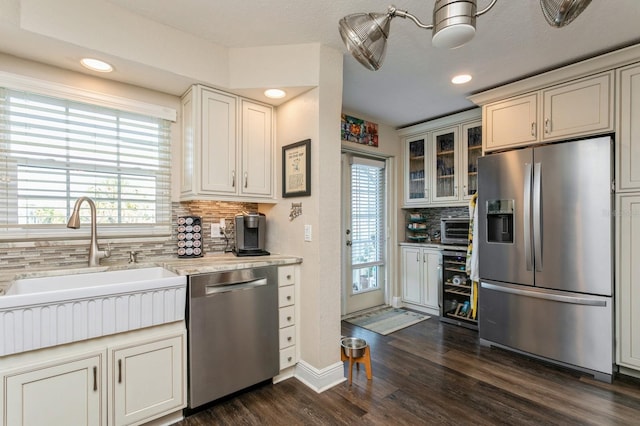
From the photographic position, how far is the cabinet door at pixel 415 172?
4133mm

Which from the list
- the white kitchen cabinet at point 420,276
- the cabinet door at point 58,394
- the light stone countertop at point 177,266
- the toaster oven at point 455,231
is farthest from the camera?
the white kitchen cabinet at point 420,276

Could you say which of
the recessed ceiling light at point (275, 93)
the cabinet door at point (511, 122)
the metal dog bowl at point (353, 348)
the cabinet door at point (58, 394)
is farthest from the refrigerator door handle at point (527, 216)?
the cabinet door at point (58, 394)

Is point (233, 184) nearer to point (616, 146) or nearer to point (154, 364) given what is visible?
point (154, 364)

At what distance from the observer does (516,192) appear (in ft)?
8.93

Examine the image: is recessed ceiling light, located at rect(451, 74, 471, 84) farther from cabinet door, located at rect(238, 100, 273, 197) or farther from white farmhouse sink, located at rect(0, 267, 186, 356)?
white farmhouse sink, located at rect(0, 267, 186, 356)

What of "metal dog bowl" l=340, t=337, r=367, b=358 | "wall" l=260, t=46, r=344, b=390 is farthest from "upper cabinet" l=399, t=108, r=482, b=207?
"metal dog bowl" l=340, t=337, r=367, b=358

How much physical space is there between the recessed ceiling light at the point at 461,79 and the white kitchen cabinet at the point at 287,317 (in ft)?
7.28

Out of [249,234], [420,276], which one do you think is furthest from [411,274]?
[249,234]

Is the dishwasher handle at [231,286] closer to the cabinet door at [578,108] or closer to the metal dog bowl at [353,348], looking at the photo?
the metal dog bowl at [353,348]

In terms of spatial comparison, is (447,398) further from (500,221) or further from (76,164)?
(76,164)

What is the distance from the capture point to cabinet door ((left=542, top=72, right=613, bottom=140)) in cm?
242

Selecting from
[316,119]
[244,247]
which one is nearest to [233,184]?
[244,247]

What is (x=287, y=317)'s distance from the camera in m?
2.44

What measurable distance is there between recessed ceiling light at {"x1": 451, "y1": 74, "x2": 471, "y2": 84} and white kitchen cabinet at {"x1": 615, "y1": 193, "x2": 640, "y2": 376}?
4.96 ft
